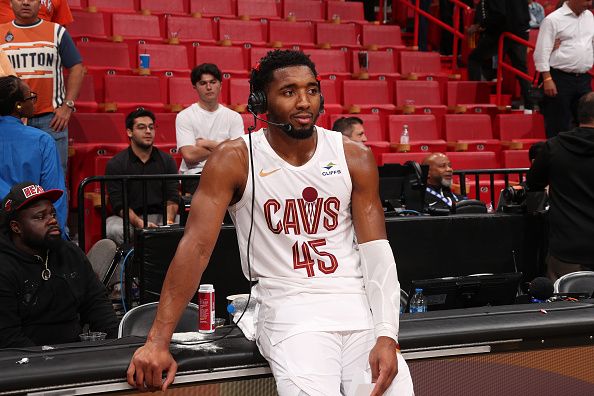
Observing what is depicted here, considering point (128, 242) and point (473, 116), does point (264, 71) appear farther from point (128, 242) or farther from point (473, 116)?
point (473, 116)

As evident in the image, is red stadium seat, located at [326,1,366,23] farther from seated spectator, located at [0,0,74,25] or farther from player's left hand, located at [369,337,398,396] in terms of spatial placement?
player's left hand, located at [369,337,398,396]

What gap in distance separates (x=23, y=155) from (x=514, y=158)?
5802 mm

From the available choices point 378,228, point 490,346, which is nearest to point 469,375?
point 490,346

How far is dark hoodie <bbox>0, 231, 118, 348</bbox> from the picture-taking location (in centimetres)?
372

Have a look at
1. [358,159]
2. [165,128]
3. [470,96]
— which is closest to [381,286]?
[358,159]

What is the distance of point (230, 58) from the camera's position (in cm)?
966

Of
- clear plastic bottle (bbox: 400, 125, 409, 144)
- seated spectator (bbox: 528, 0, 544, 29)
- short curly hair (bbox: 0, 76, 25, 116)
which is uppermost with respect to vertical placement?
seated spectator (bbox: 528, 0, 544, 29)

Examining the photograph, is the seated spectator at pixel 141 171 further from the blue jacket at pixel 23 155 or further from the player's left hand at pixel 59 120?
the blue jacket at pixel 23 155

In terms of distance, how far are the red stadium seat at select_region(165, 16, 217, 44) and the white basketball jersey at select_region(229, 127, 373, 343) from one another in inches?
297

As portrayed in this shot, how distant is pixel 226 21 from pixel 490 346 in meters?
8.28

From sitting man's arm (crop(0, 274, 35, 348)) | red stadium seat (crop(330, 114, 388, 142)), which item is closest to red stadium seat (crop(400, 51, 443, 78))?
red stadium seat (crop(330, 114, 388, 142))

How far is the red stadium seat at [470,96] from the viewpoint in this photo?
398 inches

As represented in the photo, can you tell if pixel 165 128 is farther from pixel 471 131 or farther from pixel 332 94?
pixel 471 131

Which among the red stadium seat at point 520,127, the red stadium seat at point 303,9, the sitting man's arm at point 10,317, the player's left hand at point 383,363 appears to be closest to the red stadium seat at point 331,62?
the red stadium seat at point 303,9
